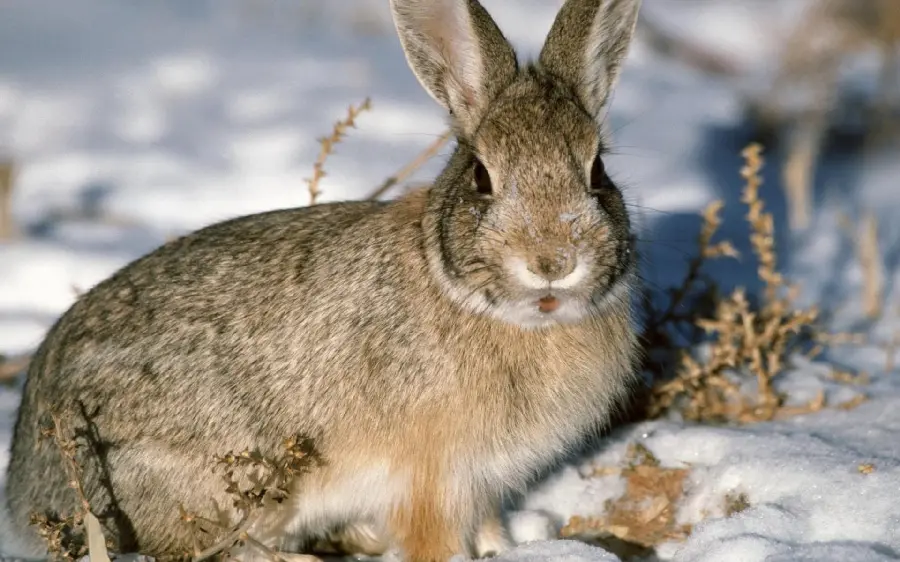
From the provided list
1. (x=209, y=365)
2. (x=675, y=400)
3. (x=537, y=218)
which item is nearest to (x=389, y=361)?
(x=209, y=365)

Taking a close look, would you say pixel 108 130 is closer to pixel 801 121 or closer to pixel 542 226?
pixel 801 121

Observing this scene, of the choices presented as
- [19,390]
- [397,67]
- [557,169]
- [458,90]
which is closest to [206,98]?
[397,67]

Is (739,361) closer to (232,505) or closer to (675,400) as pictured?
(675,400)

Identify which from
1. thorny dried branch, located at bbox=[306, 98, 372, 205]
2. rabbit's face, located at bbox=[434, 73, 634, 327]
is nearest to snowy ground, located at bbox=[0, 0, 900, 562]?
rabbit's face, located at bbox=[434, 73, 634, 327]

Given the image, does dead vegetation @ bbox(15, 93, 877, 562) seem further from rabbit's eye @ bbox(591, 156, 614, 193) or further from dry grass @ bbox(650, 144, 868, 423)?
rabbit's eye @ bbox(591, 156, 614, 193)

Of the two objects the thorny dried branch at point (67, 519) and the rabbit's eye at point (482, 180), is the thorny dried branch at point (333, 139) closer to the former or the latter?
the rabbit's eye at point (482, 180)
